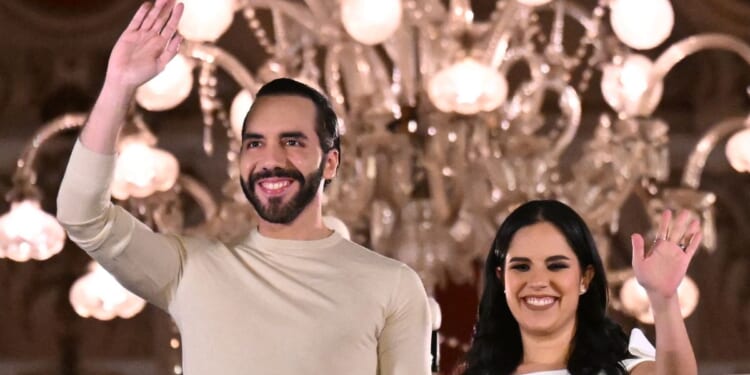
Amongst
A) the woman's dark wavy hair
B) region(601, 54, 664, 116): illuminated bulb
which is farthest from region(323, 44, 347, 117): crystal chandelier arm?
the woman's dark wavy hair

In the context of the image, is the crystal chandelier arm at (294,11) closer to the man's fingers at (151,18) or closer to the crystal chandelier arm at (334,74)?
the crystal chandelier arm at (334,74)

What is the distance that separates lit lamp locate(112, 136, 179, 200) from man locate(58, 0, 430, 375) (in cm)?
209

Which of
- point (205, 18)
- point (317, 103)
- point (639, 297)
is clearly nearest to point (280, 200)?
point (317, 103)

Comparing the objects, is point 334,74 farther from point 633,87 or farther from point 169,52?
point 169,52

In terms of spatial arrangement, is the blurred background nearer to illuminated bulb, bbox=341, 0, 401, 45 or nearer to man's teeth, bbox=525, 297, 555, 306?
illuminated bulb, bbox=341, 0, 401, 45

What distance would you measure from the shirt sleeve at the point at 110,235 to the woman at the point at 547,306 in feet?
1.61

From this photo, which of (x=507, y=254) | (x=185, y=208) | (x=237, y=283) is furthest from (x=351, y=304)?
(x=185, y=208)

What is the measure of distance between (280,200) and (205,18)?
2088 millimetres

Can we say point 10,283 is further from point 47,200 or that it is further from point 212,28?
point 212,28

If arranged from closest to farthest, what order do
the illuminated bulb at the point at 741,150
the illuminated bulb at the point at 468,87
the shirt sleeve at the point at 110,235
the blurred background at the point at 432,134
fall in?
1. the shirt sleeve at the point at 110,235
2. the illuminated bulb at the point at 468,87
3. the blurred background at the point at 432,134
4. the illuminated bulb at the point at 741,150

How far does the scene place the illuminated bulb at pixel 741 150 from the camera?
4.32 m

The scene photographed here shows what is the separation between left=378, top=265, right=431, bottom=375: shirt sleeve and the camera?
1.99m

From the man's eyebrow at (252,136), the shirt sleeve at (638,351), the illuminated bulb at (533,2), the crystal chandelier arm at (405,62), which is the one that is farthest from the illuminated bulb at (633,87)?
the man's eyebrow at (252,136)

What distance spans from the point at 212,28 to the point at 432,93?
0.62 m
